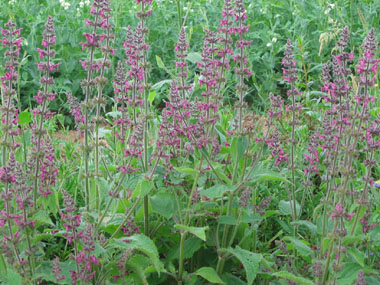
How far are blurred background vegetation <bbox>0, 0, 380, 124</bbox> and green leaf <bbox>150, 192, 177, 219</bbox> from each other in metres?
3.89

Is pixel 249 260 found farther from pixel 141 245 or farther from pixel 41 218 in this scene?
pixel 41 218

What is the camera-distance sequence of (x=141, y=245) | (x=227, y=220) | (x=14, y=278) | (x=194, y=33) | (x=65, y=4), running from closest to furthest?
(x=14, y=278) → (x=141, y=245) → (x=227, y=220) → (x=194, y=33) → (x=65, y=4)

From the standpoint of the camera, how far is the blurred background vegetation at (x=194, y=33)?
7.09 m

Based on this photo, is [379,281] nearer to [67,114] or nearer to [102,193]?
[102,193]

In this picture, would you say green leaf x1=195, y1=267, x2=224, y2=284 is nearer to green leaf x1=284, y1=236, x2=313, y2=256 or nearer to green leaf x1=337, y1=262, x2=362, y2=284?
green leaf x1=284, y1=236, x2=313, y2=256

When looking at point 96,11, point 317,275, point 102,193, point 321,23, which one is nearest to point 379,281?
point 317,275

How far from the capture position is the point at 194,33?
8.05 metres

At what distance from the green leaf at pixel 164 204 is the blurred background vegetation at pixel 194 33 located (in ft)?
12.8

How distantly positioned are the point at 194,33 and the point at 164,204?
222 inches

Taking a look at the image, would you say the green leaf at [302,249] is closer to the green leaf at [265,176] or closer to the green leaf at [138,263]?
the green leaf at [265,176]

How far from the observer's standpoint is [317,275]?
2.41 metres

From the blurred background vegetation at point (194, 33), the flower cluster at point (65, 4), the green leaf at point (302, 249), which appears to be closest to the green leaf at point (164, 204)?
the green leaf at point (302, 249)

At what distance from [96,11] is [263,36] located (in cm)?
545

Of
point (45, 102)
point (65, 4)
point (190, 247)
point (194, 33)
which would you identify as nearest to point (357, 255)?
point (190, 247)
